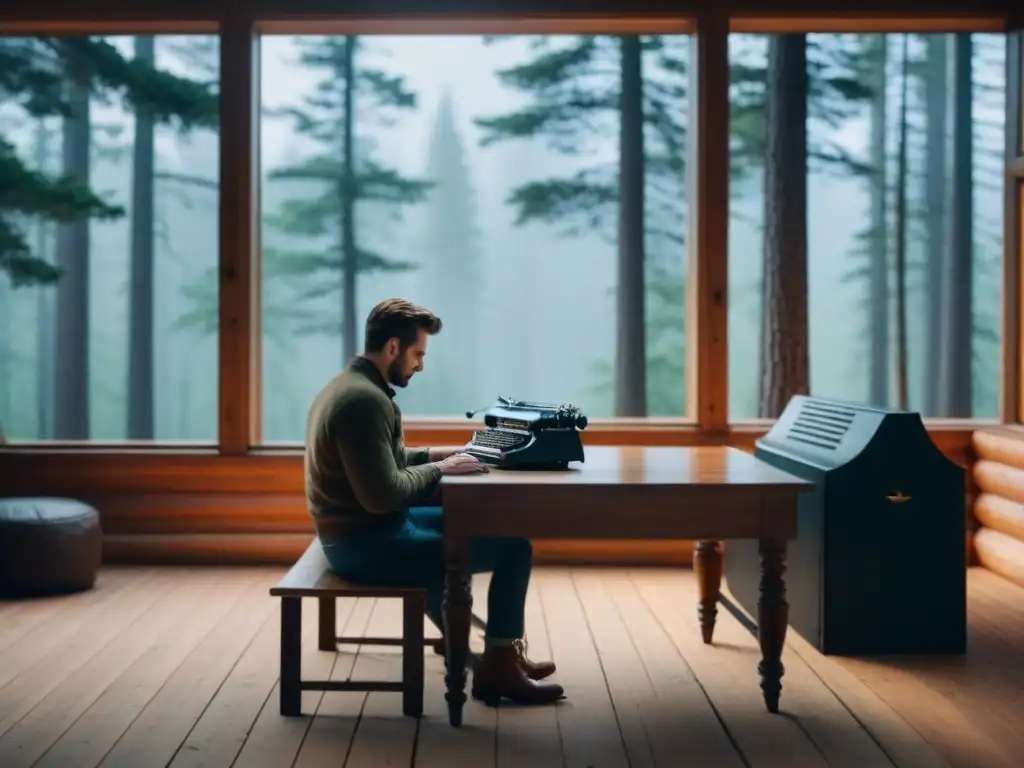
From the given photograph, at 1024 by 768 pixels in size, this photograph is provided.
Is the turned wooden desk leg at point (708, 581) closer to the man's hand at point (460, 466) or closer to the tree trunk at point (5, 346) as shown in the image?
the man's hand at point (460, 466)

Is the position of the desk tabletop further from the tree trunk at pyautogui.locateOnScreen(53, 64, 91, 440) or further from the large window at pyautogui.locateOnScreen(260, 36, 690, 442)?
the tree trunk at pyautogui.locateOnScreen(53, 64, 91, 440)

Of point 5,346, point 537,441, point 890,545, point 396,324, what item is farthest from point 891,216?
point 5,346

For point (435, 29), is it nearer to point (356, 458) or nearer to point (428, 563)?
point (356, 458)

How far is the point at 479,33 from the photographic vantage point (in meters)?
6.41

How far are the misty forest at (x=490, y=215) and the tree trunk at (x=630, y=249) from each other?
0.07 ft

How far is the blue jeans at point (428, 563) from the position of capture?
3611mm

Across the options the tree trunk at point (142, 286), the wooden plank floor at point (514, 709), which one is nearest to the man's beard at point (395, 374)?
the wooden plank floor at point (514, 709)

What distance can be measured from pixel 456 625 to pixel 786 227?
4.74 meters

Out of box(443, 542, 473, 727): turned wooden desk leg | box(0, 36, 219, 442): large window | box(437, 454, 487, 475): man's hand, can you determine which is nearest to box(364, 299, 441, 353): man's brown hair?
box(437, 454, 487, 475): man's hand

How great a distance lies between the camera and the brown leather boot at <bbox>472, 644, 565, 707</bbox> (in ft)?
12.2

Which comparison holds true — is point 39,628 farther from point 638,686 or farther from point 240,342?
Result: point 638,686

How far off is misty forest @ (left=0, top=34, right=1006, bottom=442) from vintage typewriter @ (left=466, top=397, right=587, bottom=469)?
3.69m

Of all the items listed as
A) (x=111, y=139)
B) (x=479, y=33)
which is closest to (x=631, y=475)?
(x=479, y=33)

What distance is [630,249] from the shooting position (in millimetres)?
8266
